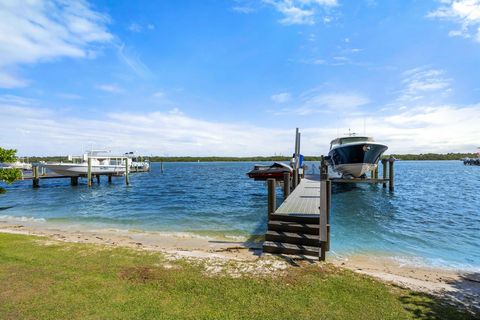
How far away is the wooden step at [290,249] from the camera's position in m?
7.92

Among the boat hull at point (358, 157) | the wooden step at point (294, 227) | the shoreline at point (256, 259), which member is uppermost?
the boat hull at point (358, 157)

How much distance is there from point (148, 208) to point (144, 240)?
878 cm

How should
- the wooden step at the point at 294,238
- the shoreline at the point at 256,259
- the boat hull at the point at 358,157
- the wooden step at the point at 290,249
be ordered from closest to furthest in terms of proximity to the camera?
the shoreline at the point at 256,259 → the wooden step at the point at 290,249 → the wooden step at the point at 294,238 → the boat hull at the point at 358,157

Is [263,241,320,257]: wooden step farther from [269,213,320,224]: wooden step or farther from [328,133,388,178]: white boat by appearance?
[328,133,388,178]: white boat

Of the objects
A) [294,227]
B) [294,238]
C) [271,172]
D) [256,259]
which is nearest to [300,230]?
[294,227]

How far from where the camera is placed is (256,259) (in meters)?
7.70

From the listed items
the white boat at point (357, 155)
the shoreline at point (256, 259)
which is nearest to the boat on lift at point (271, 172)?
the white boat at point (357, 155)

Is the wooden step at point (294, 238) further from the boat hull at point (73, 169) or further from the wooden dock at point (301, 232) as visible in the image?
the boat hull at point (73, 169)

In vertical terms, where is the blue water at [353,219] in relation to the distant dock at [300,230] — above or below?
below

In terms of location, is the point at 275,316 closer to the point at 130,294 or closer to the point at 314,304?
the point at 314,304

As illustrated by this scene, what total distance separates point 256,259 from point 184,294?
117 inches

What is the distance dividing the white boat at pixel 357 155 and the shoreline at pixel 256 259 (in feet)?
56.0

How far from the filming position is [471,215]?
656 inches

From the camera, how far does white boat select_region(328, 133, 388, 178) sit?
25.0m
